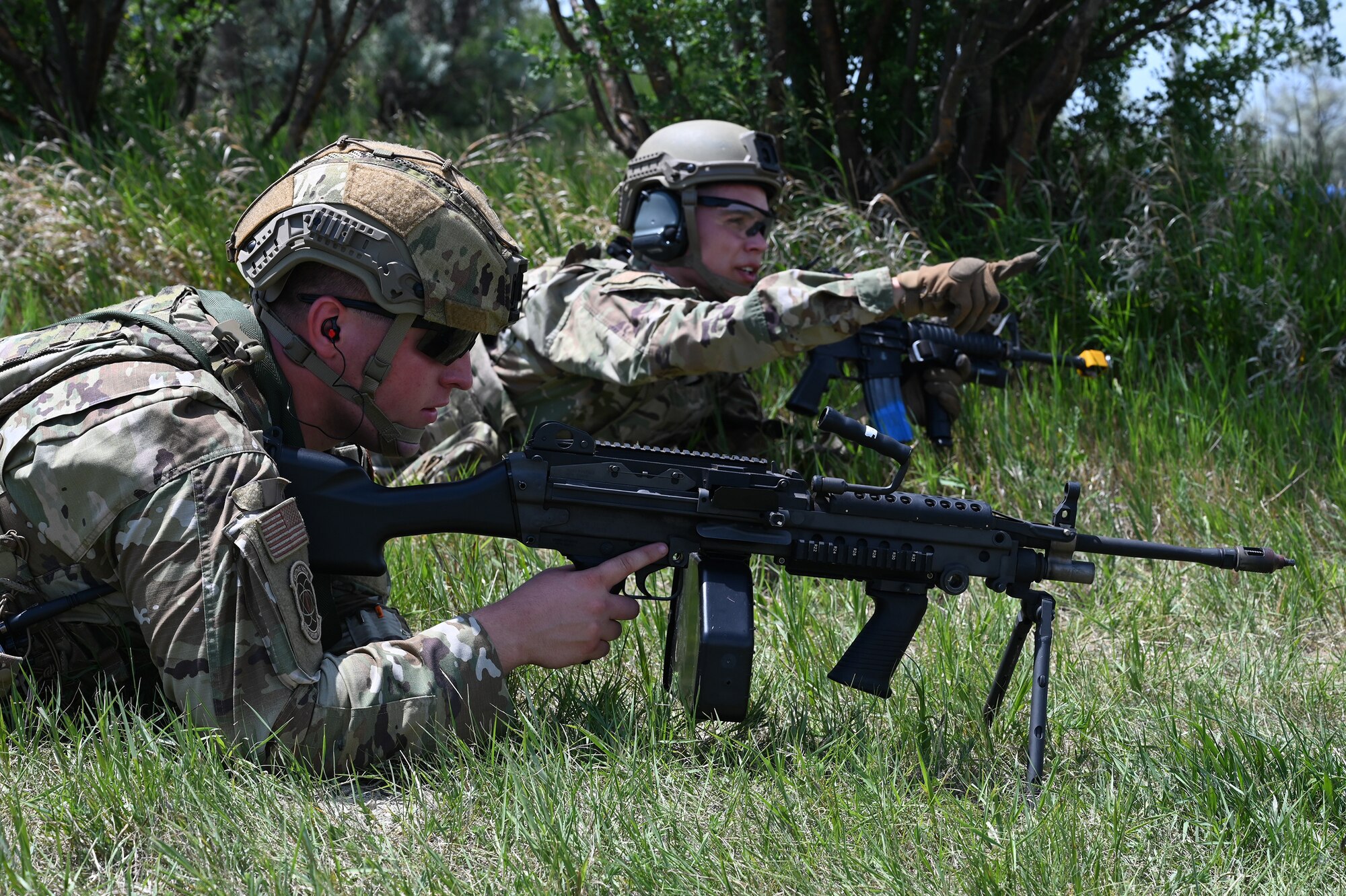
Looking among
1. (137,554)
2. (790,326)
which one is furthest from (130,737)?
(790,326)

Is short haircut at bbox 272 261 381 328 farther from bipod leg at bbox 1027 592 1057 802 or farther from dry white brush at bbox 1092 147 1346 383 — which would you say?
dry white brush at bbox 1092 147 1346 383

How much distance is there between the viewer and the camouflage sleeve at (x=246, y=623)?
7.13 ft

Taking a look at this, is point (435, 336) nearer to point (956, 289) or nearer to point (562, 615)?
point (562, 615)

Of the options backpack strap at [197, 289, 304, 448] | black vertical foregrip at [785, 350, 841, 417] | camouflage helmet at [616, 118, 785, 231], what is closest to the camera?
backpack strap at [197, 289, 304, 448]

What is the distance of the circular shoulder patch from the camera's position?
227 centimetres

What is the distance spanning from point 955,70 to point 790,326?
1.97 m

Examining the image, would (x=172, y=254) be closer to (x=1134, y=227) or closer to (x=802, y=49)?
(x=802, y=49)

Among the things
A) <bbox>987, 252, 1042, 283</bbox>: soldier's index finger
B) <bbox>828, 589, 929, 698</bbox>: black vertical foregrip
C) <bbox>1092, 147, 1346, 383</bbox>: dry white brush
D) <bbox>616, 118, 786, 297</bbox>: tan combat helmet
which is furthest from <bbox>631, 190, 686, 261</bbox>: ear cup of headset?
<bbox>828, 589, 929, 698</bbox>: black vertical foregrip

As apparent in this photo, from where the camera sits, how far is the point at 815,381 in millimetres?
4895

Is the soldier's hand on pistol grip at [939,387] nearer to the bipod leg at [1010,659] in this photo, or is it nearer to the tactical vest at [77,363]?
the bipod leg at [1010,659]

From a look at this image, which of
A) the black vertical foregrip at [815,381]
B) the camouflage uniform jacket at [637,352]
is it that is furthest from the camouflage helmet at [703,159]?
the black vertical foregrip at [815,381]

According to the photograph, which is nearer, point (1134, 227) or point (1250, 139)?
point (1134, 227)

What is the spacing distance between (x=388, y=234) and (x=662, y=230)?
2.31 m

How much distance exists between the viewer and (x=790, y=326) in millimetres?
4051
